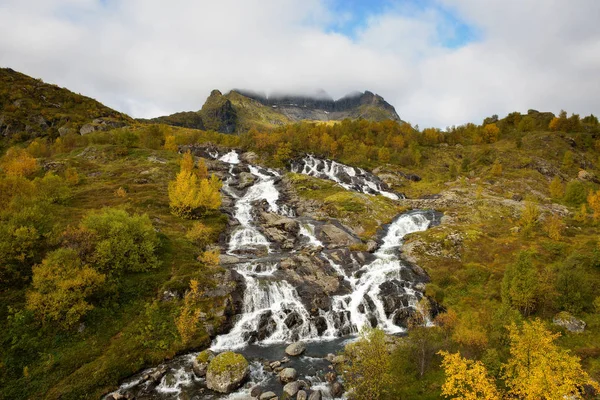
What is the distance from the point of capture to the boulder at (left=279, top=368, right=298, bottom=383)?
1107 inches

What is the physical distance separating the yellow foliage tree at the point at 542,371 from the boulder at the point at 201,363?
81.0 ft

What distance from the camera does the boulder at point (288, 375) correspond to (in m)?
28.1

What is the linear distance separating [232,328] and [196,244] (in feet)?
74.2

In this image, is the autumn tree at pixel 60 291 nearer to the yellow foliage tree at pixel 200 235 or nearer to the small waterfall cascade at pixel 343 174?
the yellow foliage tree at pixel 200 235

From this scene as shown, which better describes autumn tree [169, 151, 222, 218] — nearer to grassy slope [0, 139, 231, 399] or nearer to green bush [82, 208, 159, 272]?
grassy slope [0, 139, 231, 399]

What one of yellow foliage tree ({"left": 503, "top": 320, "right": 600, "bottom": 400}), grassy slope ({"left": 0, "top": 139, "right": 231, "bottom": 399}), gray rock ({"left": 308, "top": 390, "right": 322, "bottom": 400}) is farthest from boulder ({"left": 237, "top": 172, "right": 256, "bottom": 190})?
yellow foliage tree ({"left": 503, "top": 320, "right": 600, "bottom": 400})

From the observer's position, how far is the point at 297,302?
41.5 m

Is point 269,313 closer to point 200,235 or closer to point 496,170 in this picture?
point 200,235

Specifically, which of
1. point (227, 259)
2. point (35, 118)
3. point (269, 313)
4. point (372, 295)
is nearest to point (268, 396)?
point (269, 313)

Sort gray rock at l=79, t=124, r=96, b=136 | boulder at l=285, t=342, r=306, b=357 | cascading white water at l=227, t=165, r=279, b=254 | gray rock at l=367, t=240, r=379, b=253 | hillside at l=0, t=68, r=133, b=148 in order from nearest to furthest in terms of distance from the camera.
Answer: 1. boulder at l=285, t=342, r=306, b=357
2. gray rock at l=367, t=240, r=379, b=253
3. cascading white water at l=227, t=165, r=279, b=254
4. hillside at l=0, t=68, r=133, b=148
5. gray rock at l=79, t=124, r=96, b=136

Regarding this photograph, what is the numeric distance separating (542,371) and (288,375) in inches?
768

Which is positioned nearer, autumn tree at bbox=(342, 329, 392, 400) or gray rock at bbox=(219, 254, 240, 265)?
autumn tree at bbox=(342, 329, 392, 400)

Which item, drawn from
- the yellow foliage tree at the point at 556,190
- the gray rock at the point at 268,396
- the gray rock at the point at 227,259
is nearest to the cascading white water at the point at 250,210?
the gray rock at the point at 227,259

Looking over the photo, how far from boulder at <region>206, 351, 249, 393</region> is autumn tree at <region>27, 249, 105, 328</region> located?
1526 centimetres
